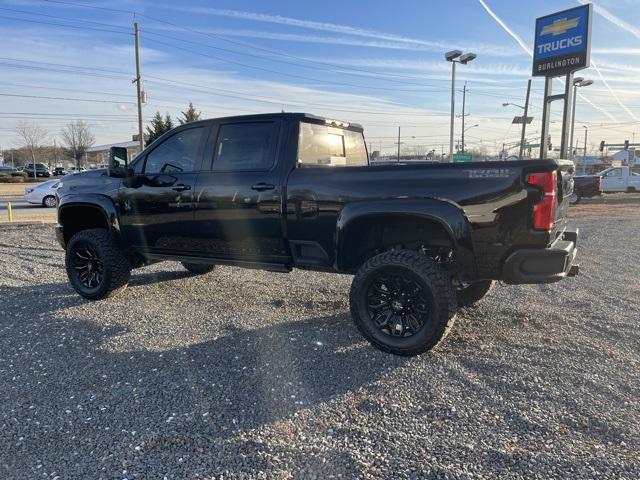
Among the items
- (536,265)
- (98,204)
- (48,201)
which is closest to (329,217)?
(536,265)

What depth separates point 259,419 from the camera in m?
2.95

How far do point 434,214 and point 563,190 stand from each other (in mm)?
1186

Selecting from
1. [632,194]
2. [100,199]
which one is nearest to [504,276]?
[100,199]

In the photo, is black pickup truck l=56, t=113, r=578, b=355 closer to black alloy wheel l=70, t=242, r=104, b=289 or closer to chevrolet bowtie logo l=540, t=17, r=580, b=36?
black alloy wheel l=70, t=242, r=104, b=289

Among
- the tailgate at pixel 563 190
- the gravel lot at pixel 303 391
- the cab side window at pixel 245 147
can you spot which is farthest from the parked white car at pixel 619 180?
the cab side window at pixel 245 147

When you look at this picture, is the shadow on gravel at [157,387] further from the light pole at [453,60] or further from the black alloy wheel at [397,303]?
the light pole at [453,60]

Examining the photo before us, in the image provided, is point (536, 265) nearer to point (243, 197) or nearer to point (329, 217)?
point (329, 217)

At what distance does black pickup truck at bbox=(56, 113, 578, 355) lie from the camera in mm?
3582

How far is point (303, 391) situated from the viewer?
331 cm

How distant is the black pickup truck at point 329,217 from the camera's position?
3.58 metres

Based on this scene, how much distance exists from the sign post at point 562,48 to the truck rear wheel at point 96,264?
12.7 metres

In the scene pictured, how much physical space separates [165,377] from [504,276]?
263 cm

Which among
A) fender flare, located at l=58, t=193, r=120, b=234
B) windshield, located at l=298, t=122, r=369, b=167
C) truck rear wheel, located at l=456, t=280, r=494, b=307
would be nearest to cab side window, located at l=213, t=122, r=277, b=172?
windshield, located at l=298, t=122, r=369, b=167

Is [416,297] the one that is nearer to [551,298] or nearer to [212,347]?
[212,347]
